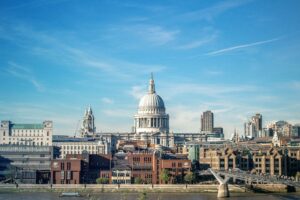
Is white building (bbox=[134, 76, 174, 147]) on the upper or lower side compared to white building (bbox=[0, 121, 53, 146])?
upper

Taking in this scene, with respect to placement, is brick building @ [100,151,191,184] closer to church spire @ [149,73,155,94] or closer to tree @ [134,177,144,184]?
tree @ [134,177,144,184]

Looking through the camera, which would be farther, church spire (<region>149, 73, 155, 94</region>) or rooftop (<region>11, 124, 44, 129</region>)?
church spire (<region>149, 73, 155, 94</region>)

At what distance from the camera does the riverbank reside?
8188cm

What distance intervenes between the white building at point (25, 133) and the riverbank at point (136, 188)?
63038 millimetres

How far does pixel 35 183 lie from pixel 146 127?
3204 inches

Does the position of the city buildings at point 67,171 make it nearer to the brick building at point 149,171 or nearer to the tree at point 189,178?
the brick building at point 149,171

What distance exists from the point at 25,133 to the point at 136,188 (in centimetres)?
7291

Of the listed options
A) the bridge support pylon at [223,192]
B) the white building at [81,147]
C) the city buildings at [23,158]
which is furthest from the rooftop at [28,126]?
the bridge support pylon at [223,192]

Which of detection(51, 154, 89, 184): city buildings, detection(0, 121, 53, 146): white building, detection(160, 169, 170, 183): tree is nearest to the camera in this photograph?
detection(160, 169, 170, 183): tree

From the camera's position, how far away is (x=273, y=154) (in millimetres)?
99938

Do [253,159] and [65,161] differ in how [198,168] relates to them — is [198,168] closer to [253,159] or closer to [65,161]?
[253,159]

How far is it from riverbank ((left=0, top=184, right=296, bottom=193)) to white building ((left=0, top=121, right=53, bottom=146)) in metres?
63.0

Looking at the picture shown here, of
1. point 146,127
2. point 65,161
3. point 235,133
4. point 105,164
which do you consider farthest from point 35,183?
point 235,133

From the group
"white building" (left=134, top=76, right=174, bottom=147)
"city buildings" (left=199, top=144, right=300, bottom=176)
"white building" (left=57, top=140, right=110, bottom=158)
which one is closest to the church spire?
"white building" (left=134, top=76, right=174, bottom=147)
